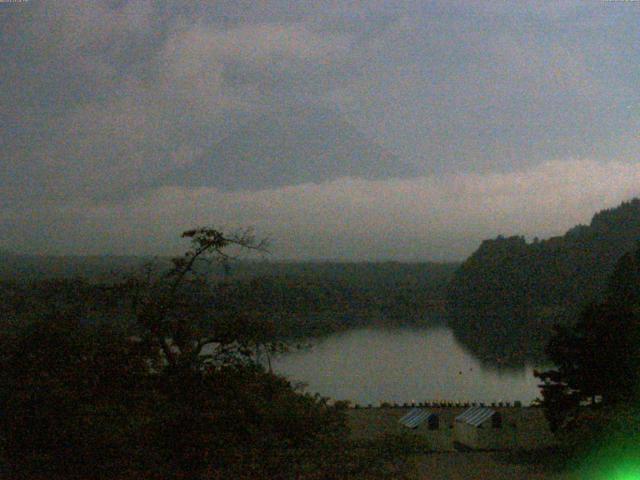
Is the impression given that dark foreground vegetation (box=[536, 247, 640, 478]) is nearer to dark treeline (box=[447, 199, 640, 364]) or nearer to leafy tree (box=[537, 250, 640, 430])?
leafy tree (box=[537, 250, 640, 430])

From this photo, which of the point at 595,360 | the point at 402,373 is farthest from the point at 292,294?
the point at 595,360

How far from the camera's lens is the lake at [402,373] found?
2588cm

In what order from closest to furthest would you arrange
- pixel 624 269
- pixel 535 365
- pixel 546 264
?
pixel 624 269 < pixel 535 365 < pixel 546 264

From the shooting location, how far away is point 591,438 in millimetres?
7699

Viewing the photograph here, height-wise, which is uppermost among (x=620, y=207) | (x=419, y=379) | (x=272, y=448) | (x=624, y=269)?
(x=620, y=207)

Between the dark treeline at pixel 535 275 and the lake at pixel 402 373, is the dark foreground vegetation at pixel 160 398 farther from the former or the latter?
the dark treeline at pixel 535 275

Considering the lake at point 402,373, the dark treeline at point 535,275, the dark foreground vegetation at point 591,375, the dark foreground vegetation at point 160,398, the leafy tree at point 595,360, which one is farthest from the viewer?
the dark treeline at point 535,275

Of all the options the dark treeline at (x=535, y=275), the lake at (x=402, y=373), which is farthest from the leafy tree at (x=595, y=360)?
the dark treeline at (x=535, y=275)

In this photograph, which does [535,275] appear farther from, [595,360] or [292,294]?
[595,360]

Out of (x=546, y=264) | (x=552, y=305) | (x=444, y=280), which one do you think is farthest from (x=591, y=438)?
(x=444, y=280)

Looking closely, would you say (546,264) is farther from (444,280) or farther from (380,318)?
(444,280)

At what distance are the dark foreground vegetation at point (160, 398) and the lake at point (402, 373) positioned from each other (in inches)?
538

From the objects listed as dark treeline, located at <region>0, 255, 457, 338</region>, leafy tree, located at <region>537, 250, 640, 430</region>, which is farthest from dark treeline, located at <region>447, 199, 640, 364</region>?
leafy tree, located at <region>537, 250, 640, 430</region>

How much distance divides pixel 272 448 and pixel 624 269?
729 inches
